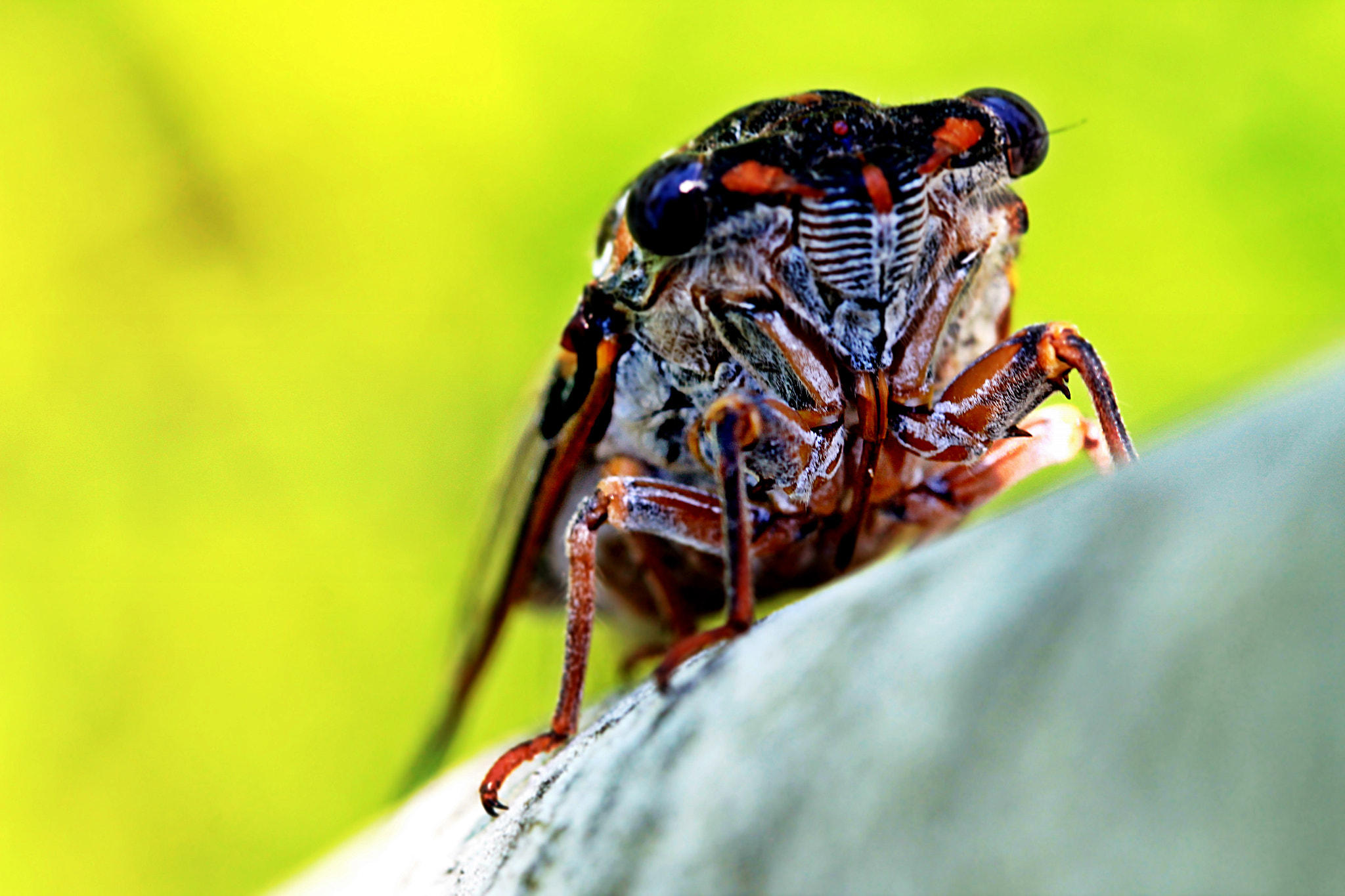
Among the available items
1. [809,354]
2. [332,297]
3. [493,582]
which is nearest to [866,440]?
[809,354]

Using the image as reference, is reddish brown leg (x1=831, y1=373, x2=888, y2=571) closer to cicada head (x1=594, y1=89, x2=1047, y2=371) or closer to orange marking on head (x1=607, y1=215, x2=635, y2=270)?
cicada head (x1=594, y1=89, x2=1047, y2=371)

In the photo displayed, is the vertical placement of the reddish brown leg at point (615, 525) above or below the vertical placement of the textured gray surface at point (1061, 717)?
below

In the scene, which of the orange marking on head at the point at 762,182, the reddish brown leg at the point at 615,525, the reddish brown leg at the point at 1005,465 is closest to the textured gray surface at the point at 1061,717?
the reddish brown leg at the point at 615,525

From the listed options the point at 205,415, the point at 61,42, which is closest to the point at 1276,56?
the point at 205,415

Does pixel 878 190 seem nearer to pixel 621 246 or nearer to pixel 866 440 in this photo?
→ pixel 866 440

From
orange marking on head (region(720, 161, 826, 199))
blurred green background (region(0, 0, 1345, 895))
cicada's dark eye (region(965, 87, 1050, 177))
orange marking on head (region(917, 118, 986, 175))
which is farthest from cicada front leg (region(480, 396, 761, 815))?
blurred green background (region(0, 0, 1345, 895))

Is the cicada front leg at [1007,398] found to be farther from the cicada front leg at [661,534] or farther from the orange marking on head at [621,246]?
the orange marking on head at [621,246]
